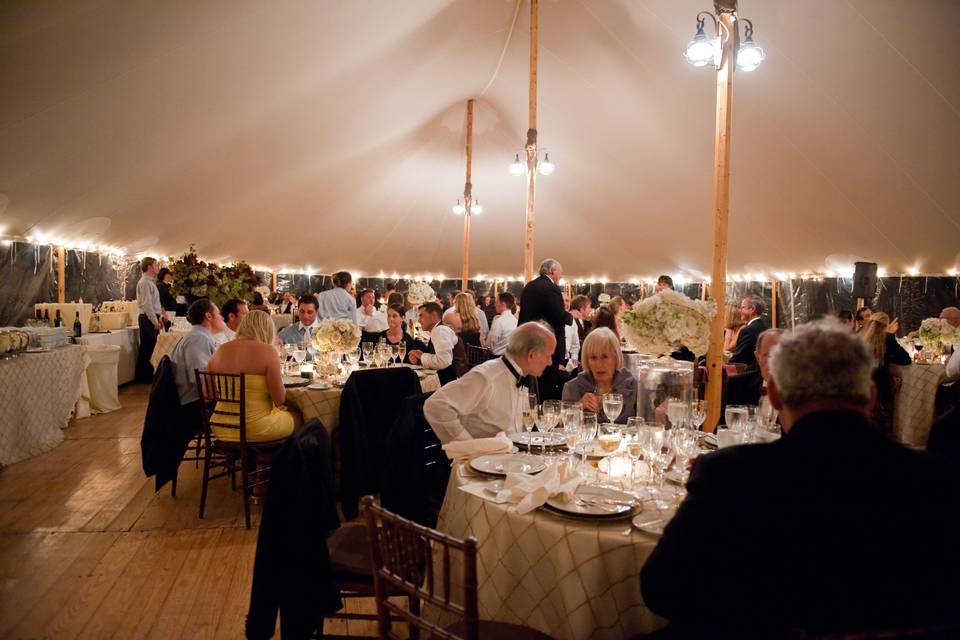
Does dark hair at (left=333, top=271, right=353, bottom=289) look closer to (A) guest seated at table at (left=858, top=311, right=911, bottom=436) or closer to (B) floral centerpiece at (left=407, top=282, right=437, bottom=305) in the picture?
(B) floral centerpiece at (left=407, top=282, right=437, bottom=305)

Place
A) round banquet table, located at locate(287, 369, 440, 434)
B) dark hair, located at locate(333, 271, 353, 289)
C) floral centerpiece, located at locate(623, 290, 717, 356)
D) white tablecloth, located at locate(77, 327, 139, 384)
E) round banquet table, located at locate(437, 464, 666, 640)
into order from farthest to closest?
white tablecloth, located at locate(77, 327, 139, 384) < dark hair, located at locate(333, 271, 353, 289) < round banquet table, located at locate(287, 369, 440, 434) < floral centerpiece, located at locate(623, 290, 717, 356) < round banquet table, located at locate(437, 464, 666, 640)

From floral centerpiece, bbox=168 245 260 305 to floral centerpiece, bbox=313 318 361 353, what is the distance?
73.9 inches

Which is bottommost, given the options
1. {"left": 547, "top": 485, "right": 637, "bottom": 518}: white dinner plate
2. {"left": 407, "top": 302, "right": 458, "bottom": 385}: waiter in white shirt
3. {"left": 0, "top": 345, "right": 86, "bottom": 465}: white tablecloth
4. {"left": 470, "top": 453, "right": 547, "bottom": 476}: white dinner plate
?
{"left": 0, "top": 345, "right": 86, "bottom": 465}: white tablecloth

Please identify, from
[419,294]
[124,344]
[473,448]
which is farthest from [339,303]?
[473,448]

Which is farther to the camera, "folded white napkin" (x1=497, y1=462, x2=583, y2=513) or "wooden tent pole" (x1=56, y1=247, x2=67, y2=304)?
"wooden tent pole" (x1=56, y1=247, x2=67, y2=304)

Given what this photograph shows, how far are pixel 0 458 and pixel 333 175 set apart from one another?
7696 millimetres

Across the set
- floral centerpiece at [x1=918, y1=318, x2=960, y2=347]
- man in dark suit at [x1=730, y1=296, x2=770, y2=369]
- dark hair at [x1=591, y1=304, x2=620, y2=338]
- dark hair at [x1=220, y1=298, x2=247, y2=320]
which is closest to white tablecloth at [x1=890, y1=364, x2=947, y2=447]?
floral centerpiece at [x1=918, y1=318, x2=960, y2=347]

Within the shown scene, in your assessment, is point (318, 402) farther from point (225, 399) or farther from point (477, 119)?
point (477, 119)

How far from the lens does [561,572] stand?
1.86 m

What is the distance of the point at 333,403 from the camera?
450cm

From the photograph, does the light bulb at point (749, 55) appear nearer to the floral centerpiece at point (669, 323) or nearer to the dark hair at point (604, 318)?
the floral centerpiece at point (669, 323)

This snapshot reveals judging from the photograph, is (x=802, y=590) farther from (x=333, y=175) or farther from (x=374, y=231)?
(x=374, y=231)

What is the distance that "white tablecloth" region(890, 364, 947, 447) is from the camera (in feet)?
18.0

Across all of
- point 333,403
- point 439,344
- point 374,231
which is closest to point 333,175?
point 374,231
